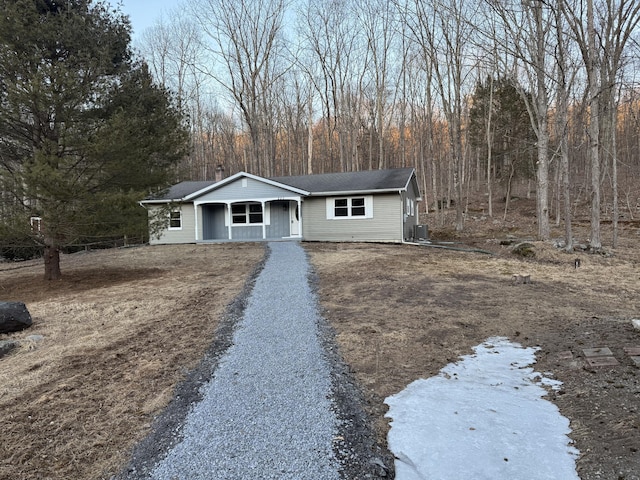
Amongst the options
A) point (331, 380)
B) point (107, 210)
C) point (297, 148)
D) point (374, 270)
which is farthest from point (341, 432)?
point (297, 148)

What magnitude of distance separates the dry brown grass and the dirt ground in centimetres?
2

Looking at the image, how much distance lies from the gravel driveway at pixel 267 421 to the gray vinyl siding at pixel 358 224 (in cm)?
1242

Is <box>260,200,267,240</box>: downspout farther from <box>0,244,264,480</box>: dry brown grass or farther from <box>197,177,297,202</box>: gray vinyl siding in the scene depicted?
<box>0,244,264,480</box>: dry brown grass

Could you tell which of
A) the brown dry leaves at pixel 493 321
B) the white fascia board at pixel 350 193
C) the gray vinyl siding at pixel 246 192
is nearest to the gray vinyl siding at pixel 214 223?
the gray vinyl siding at pixel 246 192

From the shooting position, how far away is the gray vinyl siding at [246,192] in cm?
1773

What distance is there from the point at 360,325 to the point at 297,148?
31114 millimetres

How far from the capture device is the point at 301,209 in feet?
59.4

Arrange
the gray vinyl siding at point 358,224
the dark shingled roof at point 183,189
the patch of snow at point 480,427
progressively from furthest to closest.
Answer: the dark shingled roof at point 183,189 → the gray vinyl siding at point 358,224 → the patch of snow at point 480,427

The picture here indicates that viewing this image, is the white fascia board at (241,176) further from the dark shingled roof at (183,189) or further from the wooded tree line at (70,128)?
the wooded tree line at (70,128)

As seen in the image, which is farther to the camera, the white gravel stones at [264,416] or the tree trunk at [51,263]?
the tree trunk at [51,263]

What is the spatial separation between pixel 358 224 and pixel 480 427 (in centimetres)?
1478

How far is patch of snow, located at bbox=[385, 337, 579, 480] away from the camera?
2506 millimetres

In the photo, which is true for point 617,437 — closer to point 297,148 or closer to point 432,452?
point 432,452

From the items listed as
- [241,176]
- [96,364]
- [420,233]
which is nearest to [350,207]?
[420,233]
